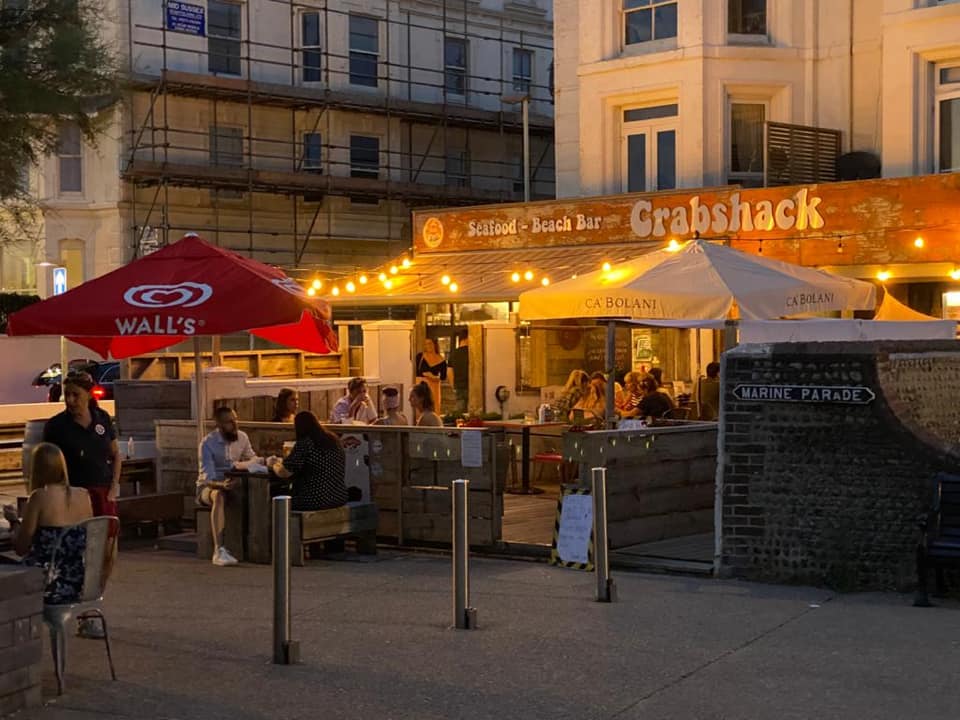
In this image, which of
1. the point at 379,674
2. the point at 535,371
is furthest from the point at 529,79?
the point at 379,674

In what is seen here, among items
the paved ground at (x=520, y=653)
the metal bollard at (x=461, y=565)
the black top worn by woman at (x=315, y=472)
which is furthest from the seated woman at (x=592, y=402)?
the metal bollard at (x=461, y=565)

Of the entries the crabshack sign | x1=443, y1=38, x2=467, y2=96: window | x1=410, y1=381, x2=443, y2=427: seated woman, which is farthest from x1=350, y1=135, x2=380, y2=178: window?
x1=410, y1=381, x2=443, y2=427: seated woman

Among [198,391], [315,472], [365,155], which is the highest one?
[365,155]

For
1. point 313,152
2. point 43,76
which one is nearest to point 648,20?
point 43,76

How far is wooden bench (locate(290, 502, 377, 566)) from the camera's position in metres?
12.3

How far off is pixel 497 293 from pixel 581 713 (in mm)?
13082

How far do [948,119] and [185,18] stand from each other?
21640 mm

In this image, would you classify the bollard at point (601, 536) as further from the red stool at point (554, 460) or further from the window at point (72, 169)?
the window at point (72, 169)

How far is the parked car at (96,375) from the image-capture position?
29.2m

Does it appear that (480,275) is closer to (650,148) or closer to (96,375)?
(650,148)

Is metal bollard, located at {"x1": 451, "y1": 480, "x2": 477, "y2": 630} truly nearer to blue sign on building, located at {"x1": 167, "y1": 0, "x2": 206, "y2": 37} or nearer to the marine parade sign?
the marine parade sign

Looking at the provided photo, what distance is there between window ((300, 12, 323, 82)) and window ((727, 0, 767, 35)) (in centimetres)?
1799

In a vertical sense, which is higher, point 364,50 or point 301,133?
point 364,50

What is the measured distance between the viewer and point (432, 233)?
83.2ft
